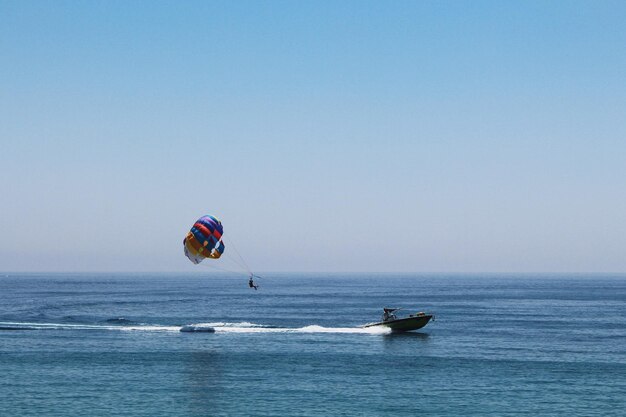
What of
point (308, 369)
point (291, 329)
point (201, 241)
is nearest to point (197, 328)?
point (291, 329)

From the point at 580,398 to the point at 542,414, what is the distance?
20.4 ft

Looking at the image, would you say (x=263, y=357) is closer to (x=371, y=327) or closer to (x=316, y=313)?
(x=371, y=327)

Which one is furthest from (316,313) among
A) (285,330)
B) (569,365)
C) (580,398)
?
(580,398)

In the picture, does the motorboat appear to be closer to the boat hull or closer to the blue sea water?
the boat hull

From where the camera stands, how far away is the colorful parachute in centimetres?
7000

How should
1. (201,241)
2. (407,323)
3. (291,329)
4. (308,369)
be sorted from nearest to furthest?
(308,369) < (201,241) < (407,323) < (291,329)

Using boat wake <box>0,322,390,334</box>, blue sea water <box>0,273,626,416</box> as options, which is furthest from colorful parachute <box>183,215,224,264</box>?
boat wake <box>0,322,390,334</box>

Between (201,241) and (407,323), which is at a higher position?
(201,241)

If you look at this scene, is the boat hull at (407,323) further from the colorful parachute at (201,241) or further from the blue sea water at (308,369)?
the colorful parachute at (201,241)

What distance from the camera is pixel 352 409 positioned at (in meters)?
46.2

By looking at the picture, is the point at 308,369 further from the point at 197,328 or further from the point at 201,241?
the point at 197,328

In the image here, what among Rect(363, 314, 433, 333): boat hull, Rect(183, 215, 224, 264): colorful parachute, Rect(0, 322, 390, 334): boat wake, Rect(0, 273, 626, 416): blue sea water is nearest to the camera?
Rect(0, 273, 626, 416): blue sea water

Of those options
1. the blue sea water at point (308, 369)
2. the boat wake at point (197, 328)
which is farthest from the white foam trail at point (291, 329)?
the blue sea water at point (308, 369)

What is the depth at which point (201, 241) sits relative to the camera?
69.9 metres
